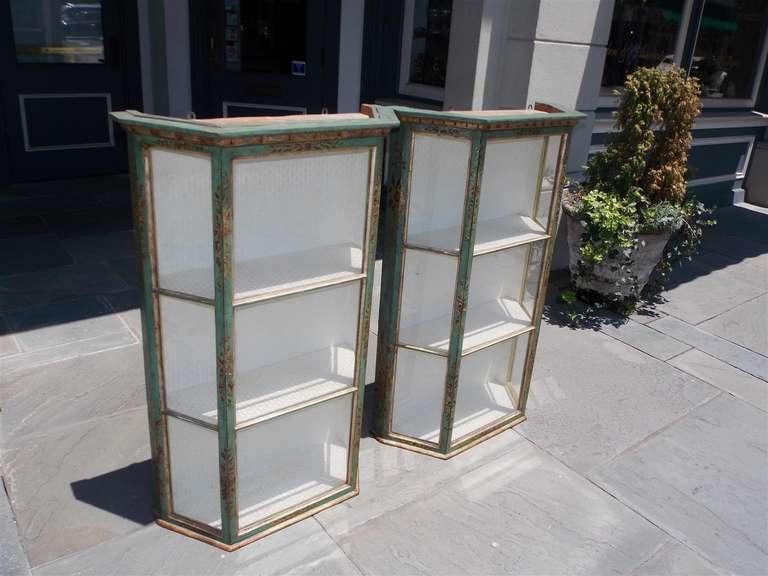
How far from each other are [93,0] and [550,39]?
5.14 metres

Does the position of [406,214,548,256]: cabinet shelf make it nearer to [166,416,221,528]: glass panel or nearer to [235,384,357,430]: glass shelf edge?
[235,384,357,430]: glass shelf edge

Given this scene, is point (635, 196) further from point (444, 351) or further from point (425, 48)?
point (425, 48)

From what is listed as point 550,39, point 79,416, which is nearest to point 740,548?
point 79,416

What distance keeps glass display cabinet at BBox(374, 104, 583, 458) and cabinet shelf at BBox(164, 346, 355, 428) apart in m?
0.49

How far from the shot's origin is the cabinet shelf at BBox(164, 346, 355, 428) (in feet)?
9.00

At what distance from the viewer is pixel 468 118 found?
2.92 meters

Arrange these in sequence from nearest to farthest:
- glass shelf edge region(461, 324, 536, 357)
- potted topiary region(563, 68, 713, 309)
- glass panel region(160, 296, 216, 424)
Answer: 1. glass panel region(160, 296, 216, 424)
2. glass shelf edge region(461, 324, 536, 357)
3. potted topiary region(563, 68, 713, 309)

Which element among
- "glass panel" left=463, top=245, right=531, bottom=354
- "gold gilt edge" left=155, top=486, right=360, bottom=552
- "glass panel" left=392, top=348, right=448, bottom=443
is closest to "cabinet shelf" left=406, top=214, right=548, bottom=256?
"glass panel" left=463, top=245, right=531, bottom=354

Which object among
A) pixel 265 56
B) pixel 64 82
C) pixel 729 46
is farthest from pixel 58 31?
pixel 729 46

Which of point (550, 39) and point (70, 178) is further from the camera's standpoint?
point (70, 178)

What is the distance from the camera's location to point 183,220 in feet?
8.09

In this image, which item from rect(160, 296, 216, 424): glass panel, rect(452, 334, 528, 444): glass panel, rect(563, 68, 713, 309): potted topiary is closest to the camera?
rect(160, 296, 216, 424): glass panel

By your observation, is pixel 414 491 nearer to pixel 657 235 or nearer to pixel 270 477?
pixel 270 477

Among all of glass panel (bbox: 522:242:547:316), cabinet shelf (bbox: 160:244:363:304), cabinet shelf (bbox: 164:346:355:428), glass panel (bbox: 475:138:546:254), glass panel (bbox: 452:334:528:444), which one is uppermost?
glass panel (bbox: 475:138:546:254)
